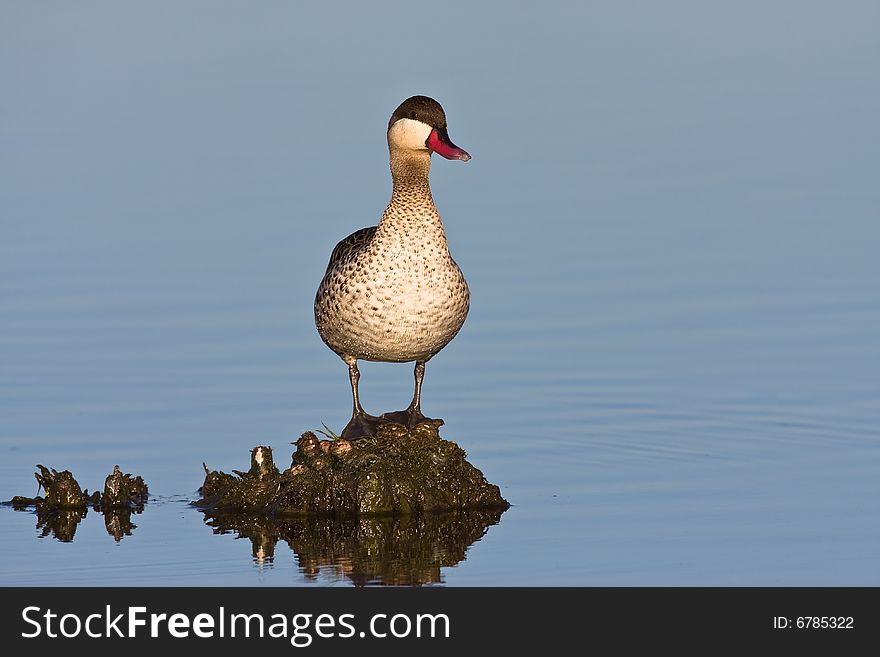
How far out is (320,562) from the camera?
455 inches

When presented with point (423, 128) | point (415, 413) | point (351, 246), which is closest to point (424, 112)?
point (423, 128)

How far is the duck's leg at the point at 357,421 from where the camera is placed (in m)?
13.9

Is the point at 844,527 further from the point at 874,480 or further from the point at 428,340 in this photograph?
the point at 428,340

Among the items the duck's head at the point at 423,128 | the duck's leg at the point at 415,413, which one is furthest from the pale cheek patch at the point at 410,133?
the duck's leg at the point at 415,413

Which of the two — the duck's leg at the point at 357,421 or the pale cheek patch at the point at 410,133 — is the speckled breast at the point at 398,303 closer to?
the duck's leg at the point at 357,421

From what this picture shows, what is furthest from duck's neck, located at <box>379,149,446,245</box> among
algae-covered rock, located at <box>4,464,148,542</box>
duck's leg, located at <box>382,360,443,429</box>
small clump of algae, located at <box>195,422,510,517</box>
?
algae-covered rock, located at <box>4,464,148,542</box>

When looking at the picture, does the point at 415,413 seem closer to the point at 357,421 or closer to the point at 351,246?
the point at 357,421

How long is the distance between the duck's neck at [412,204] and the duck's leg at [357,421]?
1.07 metres

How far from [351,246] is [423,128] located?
88cm

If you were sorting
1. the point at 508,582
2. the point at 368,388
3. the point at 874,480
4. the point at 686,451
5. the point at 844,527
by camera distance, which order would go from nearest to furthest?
the point at 508,582, the point at 844,527, the point at 874,480, the point at 686,451, the point at 368,388

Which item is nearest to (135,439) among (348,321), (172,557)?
(348,321)

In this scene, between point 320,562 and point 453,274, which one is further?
point 453,274

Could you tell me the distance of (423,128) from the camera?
13.8 meters

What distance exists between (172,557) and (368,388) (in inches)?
184
